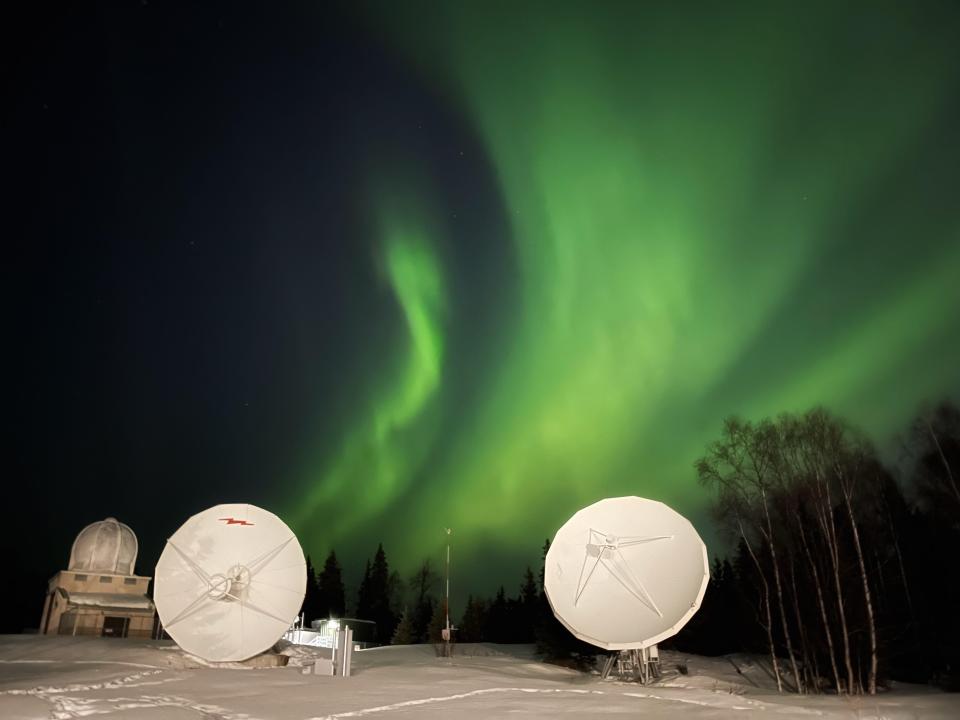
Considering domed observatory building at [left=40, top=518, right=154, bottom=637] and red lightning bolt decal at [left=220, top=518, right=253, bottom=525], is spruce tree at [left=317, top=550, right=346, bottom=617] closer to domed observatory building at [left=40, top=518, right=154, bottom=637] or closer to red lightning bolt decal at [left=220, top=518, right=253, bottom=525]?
domed observatory building at [left=40, top=518, right=154, bottom=637]

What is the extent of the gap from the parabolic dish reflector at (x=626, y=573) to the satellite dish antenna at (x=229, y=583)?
870 cm

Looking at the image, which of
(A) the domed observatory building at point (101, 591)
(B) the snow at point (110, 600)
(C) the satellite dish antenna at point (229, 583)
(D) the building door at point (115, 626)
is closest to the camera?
(C) the satellite dish antenna at point (229, 583)

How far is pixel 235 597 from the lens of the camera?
21812mm

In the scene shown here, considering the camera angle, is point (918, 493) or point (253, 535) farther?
point (918, 493)

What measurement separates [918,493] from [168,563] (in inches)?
1150

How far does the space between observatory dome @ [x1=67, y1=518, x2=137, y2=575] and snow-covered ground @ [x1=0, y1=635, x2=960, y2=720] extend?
15.3 m

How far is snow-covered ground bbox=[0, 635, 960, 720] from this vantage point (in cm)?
1248

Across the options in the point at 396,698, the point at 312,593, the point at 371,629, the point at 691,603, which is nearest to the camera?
the point at 396,698

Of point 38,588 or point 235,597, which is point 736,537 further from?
point 38,588

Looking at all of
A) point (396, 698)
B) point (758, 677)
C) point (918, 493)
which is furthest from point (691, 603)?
point (918, 493)

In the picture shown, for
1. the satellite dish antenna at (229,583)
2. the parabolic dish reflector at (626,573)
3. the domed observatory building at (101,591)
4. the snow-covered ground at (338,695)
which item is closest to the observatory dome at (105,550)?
the domed observatory building at (101,591)

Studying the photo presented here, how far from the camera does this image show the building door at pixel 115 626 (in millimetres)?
36031

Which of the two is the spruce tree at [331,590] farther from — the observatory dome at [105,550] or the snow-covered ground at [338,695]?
the snow-covered ground at [338,695]

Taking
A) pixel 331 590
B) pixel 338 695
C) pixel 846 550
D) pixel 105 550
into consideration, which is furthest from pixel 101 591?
pixel 331 590
